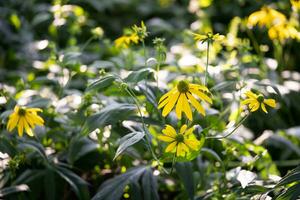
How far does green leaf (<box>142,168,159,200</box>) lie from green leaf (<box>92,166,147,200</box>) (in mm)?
17

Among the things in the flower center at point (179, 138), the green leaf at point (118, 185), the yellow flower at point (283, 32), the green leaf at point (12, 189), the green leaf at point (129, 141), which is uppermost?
the yellow flower at point (283, 32)

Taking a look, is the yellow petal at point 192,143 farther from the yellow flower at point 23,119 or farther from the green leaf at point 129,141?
the yellow flower at point 23,119

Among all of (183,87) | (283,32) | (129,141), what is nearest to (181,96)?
(183,87)

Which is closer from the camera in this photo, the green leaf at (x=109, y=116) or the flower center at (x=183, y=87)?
the flower center at (x=183, y=87)

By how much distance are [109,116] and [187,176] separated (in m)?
0.25

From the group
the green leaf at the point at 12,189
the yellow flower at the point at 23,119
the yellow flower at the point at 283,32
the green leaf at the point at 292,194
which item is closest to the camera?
the green leaf at the point at 292,194

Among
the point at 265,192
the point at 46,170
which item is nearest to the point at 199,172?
the point at 265,192


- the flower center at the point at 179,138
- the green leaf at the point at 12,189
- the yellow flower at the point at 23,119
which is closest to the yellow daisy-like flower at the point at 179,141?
the flower center at the point at 179,138

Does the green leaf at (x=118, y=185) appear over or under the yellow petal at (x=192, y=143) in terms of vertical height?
under

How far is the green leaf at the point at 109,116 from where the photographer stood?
122 centimetres

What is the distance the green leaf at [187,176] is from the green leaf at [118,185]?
0.11m

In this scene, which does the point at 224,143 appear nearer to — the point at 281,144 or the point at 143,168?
the point at 143,168

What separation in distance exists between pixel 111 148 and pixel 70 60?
319mm

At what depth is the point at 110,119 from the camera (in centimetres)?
122
